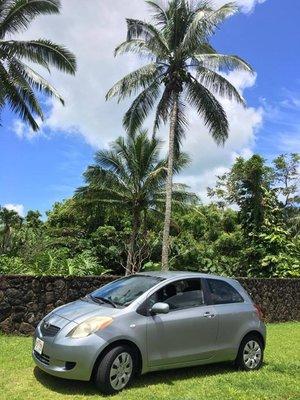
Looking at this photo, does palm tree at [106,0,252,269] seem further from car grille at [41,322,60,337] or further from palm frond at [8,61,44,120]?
car grille at [41,322,60,337]

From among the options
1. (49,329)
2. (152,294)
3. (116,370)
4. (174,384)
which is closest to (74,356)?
(116,370)

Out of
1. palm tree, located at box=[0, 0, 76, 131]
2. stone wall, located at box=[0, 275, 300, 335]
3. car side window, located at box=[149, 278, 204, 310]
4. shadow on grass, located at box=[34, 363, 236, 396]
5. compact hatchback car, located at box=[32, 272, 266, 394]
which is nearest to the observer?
compact hatchback car, located at box=[32, 272, 266, 394]

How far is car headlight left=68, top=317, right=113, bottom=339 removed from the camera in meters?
6.70

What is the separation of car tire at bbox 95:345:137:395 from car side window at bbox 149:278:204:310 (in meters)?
0.84

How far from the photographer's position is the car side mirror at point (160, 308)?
719 cm

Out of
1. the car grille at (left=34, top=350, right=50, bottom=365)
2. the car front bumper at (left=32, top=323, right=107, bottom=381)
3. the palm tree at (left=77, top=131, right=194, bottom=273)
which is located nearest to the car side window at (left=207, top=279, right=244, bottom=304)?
the car front bumper at (left=32, top=323, right=107, bottom=381)

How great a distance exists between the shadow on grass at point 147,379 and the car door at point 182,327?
354 mm

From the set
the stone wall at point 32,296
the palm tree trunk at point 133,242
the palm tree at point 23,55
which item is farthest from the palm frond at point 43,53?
the stone wall at point 32,296

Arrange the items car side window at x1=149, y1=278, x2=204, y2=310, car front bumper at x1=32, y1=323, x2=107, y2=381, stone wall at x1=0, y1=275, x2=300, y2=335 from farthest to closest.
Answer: stone wall at x1=0, y1=275, x2=300, y2=335 < car side window at x1=149, y1=278, x2=204, y2=310 < car front bumper at x1=32, y1=323, x2=107, y2=381

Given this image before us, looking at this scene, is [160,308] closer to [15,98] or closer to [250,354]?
[250,354]

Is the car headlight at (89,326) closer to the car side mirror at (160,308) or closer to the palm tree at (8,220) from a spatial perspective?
the car side mirror at (160,308)

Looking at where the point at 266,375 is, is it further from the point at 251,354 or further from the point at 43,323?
the point at 43,323

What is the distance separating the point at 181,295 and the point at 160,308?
29.1 inches

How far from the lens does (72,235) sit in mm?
32094
